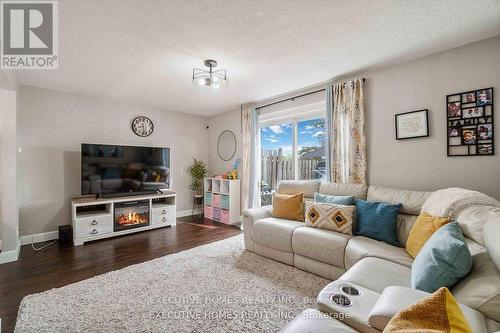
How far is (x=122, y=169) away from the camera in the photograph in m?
3.94

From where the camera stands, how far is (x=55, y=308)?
1.82 m

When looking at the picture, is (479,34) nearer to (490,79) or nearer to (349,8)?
(490,79)

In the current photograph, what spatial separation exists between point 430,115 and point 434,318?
2480mm

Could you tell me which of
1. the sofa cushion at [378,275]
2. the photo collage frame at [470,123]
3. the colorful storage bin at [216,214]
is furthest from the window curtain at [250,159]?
the photo collage frame at [470,123]

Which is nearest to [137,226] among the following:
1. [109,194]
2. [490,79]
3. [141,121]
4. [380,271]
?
[109,194]

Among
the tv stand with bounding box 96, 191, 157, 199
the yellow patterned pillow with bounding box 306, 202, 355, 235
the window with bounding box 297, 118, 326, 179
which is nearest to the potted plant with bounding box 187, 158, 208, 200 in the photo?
the tv stand with bounding box 96, 191, 157, 199

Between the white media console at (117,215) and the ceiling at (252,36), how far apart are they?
6.25 feet

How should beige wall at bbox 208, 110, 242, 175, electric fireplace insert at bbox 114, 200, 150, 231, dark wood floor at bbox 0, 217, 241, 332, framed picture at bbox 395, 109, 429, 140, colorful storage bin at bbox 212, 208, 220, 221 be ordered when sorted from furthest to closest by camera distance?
beige wall at bbox 208, 110, 242, 175
colorful storage bin at bbox 212, 208, 220, 221
electric fireplace insert at bbox 114, 200, 150, 231
framed picture at bbox 395, 109, 429, 140
dark wood floor at bbox 0, 217, 241, 332

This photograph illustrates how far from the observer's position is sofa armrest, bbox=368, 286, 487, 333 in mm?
925

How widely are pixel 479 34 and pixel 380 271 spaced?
7.88 ft

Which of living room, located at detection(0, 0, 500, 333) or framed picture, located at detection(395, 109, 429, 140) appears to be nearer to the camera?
living room, located at detection(0, 0, 500, 333)

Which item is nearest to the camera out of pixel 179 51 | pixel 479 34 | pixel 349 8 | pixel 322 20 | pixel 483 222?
pixel 483 222

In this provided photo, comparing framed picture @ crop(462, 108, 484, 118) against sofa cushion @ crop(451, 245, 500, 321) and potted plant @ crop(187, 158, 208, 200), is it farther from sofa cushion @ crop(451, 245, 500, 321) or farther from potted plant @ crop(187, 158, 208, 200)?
potted plant @ crop(187, 158, 208, 200)

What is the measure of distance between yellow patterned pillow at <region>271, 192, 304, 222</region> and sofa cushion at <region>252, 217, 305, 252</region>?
100mm
